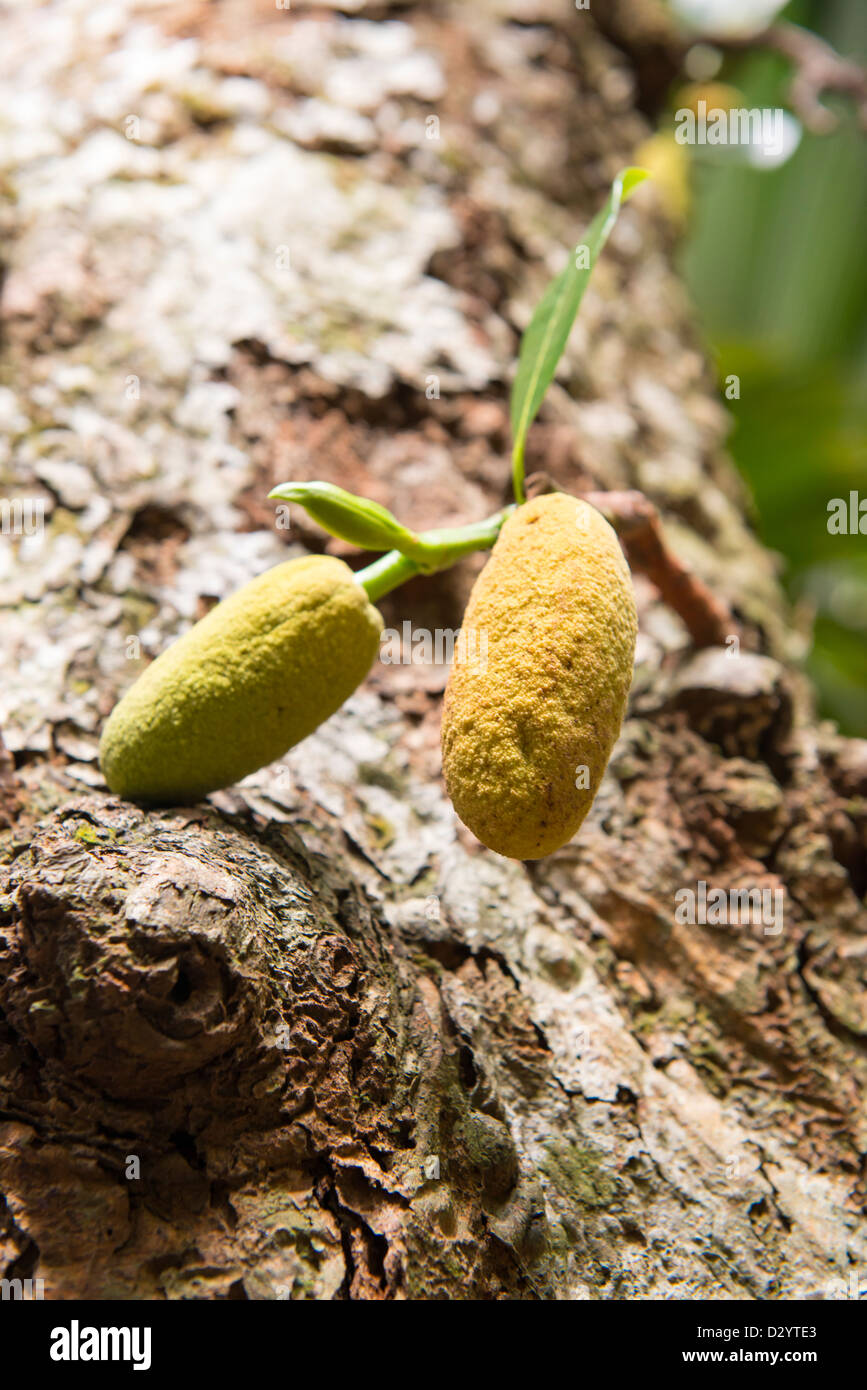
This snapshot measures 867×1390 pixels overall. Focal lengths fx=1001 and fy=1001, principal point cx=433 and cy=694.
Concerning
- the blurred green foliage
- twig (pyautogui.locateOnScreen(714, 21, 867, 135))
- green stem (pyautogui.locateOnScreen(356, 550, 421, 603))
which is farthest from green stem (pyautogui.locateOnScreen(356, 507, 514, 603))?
twig (pyautogui.locateOnScreen(714, 21, 867, 135))

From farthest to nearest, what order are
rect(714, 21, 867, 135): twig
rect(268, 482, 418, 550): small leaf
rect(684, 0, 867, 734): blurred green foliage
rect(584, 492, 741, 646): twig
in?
rect(684, 0, 867, 734): blurred green foliage, rect(714, 21, 867, 135): twig, rect(584, 492, 741, 646): twig, rect(268, 482, 418, 550): small leaf

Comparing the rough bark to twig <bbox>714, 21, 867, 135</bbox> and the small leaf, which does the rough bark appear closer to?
the small leaf

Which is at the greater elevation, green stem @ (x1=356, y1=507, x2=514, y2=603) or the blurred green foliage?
the blurred green foliage

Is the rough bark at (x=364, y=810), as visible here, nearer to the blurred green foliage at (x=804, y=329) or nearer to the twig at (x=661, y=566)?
the twig at (x=661, y=566)

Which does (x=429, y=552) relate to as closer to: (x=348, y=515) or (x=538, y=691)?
(x=348, y=515)

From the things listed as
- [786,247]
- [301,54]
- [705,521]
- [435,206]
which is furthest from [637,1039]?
[786,247]

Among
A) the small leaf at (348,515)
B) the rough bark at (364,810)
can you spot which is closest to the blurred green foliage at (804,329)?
the rough bark at (364,810)
